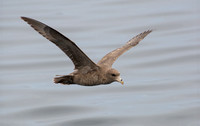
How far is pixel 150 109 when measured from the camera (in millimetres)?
17188

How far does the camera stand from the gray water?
16.5 m

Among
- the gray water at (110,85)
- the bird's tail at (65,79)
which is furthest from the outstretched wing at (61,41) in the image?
the gray water at (110,85)

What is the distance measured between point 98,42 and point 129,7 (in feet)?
25.3

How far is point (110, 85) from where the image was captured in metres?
18.4

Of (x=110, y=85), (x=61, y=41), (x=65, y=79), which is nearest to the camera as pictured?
(x=61, y=41)

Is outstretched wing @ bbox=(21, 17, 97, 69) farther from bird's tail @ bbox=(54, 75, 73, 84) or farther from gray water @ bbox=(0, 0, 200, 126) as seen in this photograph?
gray water @ bbox=(0, 0, 200, 126)

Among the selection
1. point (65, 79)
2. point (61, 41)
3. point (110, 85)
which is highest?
point (110, 85)

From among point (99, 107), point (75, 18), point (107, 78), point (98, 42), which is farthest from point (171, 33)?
point (107, 78)

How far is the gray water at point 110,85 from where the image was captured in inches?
651

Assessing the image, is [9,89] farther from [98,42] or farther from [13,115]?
[98,42]

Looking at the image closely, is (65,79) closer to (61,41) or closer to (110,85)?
(61,41)

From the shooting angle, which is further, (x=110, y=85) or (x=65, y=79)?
(x=110, y=85)

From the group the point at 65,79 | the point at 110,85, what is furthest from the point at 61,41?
the point at 110,85

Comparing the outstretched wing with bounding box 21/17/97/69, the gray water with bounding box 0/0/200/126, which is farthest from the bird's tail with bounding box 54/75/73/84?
the gray water with bounding box 0/0/200/126
